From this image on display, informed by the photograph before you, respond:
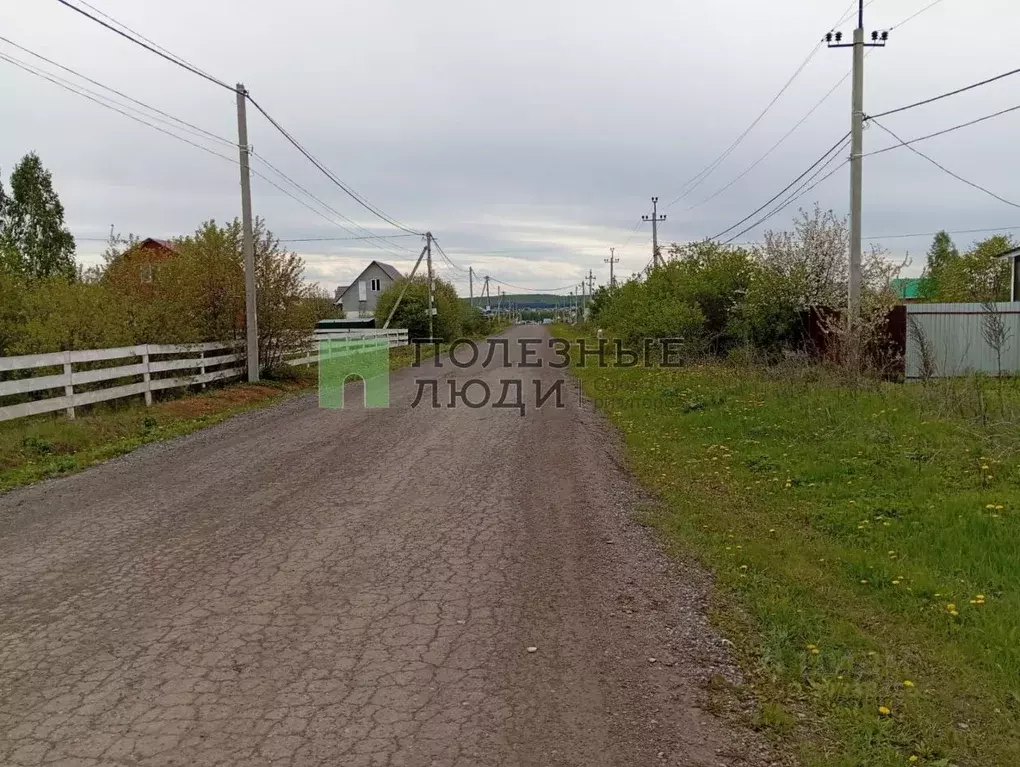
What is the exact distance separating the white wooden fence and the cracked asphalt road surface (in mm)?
3577

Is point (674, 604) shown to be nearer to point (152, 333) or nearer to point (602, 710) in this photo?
point (602, 710)

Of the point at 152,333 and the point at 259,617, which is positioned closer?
the point at 259,617

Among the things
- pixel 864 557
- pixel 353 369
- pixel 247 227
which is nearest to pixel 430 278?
pixel 353 369

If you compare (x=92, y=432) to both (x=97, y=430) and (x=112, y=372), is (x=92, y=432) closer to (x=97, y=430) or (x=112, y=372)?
(x=97, y=430)

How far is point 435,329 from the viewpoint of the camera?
49719mm

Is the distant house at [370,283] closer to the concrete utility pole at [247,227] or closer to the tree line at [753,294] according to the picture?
the tree line at [753,294]

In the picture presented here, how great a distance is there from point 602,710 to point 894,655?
1719 mm

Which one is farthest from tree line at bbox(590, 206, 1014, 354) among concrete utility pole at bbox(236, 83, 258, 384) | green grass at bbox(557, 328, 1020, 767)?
concrete utility pole at bbox(236, 83, 258, 384)

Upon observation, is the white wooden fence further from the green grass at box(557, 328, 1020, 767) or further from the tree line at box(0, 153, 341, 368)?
the green grass at box(557, 328, 1020, 767)

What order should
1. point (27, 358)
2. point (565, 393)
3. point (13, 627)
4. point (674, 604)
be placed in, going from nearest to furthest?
point (13, 627), point (674, 604), point (27, 358), point (565, 393)

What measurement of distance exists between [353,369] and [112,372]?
1334 cm

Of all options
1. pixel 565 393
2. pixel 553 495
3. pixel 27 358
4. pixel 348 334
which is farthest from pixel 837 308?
pixel 348 334

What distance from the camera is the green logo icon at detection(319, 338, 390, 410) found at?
1709 cm

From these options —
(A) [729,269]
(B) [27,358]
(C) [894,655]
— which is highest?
(A) [729,269]
